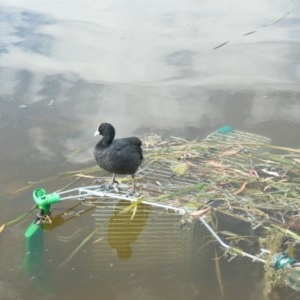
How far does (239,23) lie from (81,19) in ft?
9.49

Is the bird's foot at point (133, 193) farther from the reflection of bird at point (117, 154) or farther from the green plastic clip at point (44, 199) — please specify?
the green plastic clip at point (44, 199)

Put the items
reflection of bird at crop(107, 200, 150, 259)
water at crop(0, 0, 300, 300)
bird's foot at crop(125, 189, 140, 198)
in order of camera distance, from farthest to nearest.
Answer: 1. bird's foot at crop(125, 189, 140, 198)
2. reflection of bird at crop(107, 200, 150, 259)
3. water at crop(0, 0, 300, 300)

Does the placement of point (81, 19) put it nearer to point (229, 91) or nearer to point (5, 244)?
point (229, 91)

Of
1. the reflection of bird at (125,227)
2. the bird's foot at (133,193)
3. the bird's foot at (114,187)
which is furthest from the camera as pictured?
the bird's foot at (114,187)

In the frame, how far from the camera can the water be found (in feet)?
15.5

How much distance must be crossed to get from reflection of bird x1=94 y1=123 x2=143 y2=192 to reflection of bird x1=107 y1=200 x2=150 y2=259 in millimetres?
314

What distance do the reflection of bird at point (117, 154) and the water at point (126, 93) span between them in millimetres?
503

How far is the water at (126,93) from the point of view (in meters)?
4.74

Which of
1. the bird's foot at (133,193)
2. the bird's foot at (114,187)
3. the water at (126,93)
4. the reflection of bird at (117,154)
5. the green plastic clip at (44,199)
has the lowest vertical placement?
the water at (126,93)

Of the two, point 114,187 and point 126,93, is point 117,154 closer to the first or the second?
point 114,187

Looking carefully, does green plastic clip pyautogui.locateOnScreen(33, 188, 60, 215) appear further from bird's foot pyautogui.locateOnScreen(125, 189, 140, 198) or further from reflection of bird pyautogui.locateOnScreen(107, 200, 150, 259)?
bird's foot pyautogui.locateOnScreen(125, 189, 140, 198)

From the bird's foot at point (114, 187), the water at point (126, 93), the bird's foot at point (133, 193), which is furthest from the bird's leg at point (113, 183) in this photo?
the water at point (126, 93)

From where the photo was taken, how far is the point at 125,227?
5.33 metres

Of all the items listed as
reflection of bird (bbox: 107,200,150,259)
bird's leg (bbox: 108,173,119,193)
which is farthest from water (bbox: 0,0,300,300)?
bird's leg (bbox: 108,173,119,193)
